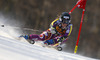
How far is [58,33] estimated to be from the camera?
438 cm

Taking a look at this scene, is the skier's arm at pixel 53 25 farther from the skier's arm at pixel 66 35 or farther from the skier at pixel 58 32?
the skier's arm at pixel 66 35

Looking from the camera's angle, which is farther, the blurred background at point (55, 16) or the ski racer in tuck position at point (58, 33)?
the blurred background at point (55, 16)

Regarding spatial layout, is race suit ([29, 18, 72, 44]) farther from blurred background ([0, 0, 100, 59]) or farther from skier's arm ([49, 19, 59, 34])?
blurred background ([0, 0, 100, 59])

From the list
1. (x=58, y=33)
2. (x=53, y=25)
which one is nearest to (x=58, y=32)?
(x=58, y=33)

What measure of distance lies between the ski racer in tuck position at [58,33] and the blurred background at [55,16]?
314 cm

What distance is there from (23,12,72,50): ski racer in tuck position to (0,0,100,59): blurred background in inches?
124

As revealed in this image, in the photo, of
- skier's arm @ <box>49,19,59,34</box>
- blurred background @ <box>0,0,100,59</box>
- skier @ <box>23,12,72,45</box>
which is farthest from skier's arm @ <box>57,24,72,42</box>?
blurred background @ <box>0,0,100,59</box>

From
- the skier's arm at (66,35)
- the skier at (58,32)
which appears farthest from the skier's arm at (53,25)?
the skier's arm at (66,35)

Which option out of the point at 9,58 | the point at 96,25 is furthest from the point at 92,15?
the point at 9,58

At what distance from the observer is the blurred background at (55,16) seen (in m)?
7.37

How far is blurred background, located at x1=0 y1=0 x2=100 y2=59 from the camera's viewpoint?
7.37 metres

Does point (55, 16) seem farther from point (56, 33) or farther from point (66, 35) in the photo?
point (66, 35)

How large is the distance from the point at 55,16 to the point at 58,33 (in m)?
3.32

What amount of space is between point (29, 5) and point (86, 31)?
275 cm
